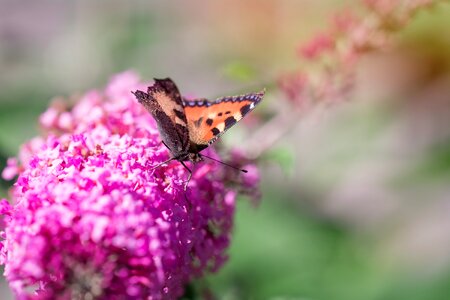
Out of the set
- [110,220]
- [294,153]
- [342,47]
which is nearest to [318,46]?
[342,47]

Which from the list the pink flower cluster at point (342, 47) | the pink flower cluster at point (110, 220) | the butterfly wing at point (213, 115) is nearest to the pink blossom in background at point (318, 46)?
the pink flower cluster at point (342, 47)

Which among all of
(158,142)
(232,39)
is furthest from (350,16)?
(232,39)

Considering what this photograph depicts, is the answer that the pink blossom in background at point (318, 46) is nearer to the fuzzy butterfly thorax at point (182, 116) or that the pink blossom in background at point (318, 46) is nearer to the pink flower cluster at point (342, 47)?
the pink flower cluster at point (342, 47)

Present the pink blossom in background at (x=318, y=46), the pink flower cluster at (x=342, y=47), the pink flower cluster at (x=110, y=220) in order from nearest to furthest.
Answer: the pink flower cluster at (x=110, y=220), the pink flower cluster at (x=342, y=47), the pink blossom in background at (x=318, y=46)

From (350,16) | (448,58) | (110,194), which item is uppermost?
(448,58)

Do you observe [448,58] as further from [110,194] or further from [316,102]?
[110,194]

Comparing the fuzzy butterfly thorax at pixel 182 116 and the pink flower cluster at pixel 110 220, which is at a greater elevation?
the fuzzy butterfly thorax at pixel 182 116

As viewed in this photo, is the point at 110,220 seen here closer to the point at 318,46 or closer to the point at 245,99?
the point at 245,99

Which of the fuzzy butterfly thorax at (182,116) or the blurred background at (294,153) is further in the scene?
the blurred background at (294,153)
